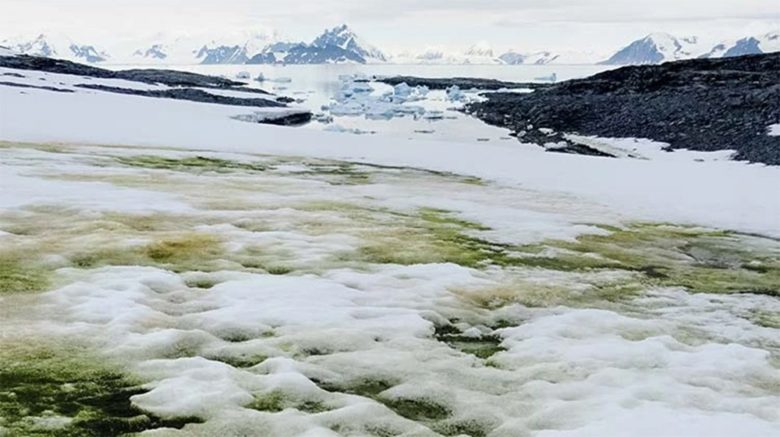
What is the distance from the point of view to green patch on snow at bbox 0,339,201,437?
15.0 feet

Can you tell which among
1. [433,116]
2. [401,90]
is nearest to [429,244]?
[433,116]

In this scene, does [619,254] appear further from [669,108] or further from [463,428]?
[669,108]

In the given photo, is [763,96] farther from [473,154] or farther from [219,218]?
[219,218]

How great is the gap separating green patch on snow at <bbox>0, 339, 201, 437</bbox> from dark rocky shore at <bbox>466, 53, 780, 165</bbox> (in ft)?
109

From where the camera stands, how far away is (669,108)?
49688 millimetres

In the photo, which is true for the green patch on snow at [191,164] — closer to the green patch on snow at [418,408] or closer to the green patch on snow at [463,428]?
the green patch on snow at [418,408]

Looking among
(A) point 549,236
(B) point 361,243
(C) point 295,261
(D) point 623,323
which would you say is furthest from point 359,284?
(A) point 549,236

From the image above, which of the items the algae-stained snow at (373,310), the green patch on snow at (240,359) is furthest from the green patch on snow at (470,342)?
the green patch on snow at (240,359)

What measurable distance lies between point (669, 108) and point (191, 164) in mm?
39474

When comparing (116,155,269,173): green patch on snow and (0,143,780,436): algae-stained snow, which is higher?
(0,143,780,436): algae-stained snow

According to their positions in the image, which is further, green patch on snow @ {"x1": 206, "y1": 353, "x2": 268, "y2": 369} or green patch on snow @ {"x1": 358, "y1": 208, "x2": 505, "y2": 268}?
green patch on snow @ {"x1": 358, "y1": 208, "x2": 505, "y2": 268}

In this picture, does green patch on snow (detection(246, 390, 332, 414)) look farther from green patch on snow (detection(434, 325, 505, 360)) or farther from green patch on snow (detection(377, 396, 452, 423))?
green patch on snow (detection(434, 325, 505, 360))

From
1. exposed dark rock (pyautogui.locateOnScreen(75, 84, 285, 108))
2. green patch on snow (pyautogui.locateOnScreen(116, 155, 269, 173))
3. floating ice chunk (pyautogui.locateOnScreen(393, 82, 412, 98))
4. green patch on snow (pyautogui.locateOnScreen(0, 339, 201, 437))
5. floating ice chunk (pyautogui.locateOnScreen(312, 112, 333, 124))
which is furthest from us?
floating ice chunk (pyautogui.locateOnScreen(393, 82, 412, 98))

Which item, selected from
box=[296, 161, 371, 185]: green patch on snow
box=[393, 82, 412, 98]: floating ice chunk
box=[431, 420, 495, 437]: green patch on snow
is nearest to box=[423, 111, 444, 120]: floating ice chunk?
box=[393, 82, 412, 98]: floating ice chunk
